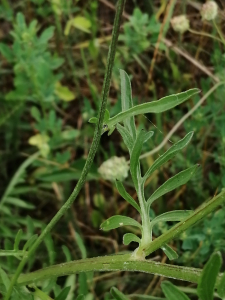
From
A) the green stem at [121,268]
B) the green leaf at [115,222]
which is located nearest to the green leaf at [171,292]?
the green stem at [121,268]

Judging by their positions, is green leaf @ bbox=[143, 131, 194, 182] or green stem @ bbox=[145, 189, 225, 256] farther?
green leaf @ bbox=[143, 131, 194, 182]

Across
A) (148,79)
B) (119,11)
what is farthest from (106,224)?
(148,79)

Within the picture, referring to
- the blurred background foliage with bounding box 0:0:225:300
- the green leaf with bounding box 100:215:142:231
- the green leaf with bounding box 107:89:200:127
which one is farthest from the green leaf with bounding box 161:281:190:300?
the blurred background foliage with bounding box 0:0:225:300

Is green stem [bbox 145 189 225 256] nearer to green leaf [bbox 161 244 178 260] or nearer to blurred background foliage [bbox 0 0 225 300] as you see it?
green leaf [bbox 161 244 178 260]

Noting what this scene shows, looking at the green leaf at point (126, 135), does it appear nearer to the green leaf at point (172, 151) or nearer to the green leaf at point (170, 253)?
the green leaf at point (172, 151)

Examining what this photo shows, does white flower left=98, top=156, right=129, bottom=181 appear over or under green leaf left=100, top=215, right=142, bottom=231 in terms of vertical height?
under

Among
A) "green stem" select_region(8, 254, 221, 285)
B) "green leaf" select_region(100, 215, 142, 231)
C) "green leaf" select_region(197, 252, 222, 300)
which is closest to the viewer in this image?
"green leaf" select_region(197, 252, 222, 300)
